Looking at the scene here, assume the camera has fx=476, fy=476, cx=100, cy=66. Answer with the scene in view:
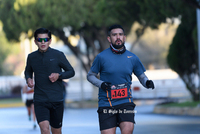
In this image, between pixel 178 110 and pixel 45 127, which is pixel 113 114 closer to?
pixel 45 127

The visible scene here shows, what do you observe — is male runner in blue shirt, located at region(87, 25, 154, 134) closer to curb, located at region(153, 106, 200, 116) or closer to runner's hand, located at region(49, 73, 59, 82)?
runner's hand, located at region(49, 73, 59, 82)

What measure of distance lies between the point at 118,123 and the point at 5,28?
22.8 m

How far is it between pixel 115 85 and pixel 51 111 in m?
1.31

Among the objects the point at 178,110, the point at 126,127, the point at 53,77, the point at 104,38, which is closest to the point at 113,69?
the point at 126,127

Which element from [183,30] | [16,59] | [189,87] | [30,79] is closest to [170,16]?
[183,30]

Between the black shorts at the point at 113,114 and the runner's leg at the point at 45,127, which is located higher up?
the black shorts at the point at 113,114

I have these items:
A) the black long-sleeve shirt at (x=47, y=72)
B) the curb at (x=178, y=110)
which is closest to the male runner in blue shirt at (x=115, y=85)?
the black long-sleeve shirt at (x=47, y=72)

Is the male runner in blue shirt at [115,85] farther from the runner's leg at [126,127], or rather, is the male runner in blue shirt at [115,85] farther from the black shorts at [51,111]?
the black shorts at [51,111]

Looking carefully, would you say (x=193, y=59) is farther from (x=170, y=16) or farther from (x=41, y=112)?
(x=41, y=112)

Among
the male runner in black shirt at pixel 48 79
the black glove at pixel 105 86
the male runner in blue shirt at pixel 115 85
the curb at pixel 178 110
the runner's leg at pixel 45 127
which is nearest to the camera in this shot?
the black glove at pixel 105 86

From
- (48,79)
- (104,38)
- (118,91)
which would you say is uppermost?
(104,38)

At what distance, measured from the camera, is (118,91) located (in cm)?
595

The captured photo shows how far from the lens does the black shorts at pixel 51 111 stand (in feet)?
21.8

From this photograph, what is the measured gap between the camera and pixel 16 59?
87.8m
